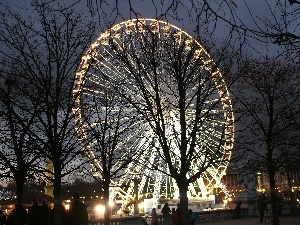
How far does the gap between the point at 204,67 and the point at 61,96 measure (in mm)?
8389

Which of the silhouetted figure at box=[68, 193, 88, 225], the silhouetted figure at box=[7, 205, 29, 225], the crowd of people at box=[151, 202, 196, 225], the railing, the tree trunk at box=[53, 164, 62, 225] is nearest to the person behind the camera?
the silhouetted figure at box=[68, 193, 88, 225]

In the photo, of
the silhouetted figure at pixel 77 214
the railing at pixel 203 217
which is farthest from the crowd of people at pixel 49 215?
the railing at pixel 203 217

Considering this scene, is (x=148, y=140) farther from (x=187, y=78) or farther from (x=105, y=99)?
(x=187, y=78)

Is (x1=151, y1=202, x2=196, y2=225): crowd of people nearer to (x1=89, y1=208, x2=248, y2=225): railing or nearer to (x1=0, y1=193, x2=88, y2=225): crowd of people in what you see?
(x1=89, y1=208, x2=248, y2=225): railing

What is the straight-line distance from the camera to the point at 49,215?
16.1 metres

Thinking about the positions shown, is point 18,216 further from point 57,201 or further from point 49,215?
point 57,201

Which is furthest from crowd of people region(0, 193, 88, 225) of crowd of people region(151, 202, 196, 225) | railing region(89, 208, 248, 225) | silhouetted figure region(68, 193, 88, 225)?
railing region(89, 208, 248, 225)

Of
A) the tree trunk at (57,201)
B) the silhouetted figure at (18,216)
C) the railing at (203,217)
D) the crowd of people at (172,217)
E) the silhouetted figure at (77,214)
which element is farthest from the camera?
the railing at (203,217)

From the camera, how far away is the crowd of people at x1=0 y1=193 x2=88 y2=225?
11.8m

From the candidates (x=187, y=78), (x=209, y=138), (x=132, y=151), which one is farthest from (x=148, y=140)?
(x=187, y=78)

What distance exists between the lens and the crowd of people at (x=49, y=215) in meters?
11.8

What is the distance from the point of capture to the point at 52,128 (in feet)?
58.6

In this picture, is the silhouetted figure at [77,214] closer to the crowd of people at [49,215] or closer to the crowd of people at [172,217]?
the crowd of people at [49,215]

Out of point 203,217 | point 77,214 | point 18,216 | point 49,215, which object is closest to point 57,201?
point 49,215
